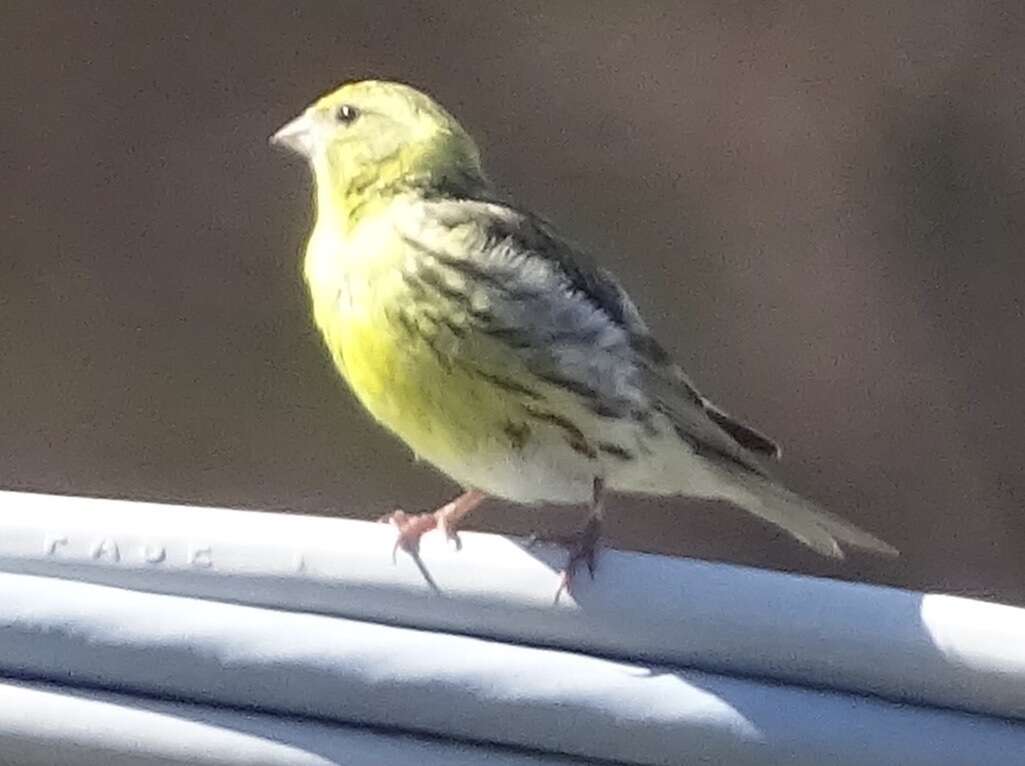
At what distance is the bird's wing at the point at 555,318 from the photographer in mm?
1236

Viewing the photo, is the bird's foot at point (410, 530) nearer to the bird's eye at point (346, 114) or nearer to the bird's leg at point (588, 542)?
the bird's leg at point (588, 542)

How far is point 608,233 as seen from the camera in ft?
7.01

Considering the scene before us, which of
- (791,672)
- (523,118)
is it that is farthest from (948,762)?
(523,118)

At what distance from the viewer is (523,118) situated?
2.11 meters

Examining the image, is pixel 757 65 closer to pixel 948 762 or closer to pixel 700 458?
pixel 700 458

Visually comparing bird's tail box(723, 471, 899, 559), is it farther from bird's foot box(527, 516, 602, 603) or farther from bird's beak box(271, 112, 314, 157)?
bird's beak box(271, 112, 314, 157)

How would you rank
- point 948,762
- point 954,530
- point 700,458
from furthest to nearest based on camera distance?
point 954,530, point 700,458, point 948,762

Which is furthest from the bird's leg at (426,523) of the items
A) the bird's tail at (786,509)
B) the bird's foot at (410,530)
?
the bird's tail at (786,509)

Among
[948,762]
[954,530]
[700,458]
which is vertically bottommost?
[948,762]

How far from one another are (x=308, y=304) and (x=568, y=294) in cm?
98

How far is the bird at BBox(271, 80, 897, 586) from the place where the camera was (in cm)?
122

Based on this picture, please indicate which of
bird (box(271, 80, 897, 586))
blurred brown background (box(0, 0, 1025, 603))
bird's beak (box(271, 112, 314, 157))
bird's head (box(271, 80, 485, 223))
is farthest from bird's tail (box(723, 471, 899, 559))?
blurred brown background (box(0, 0, 1025, 603))

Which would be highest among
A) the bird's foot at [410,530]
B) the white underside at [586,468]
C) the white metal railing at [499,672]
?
the white underside at [586,468]

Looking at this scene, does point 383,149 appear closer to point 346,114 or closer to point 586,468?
point 346,114
